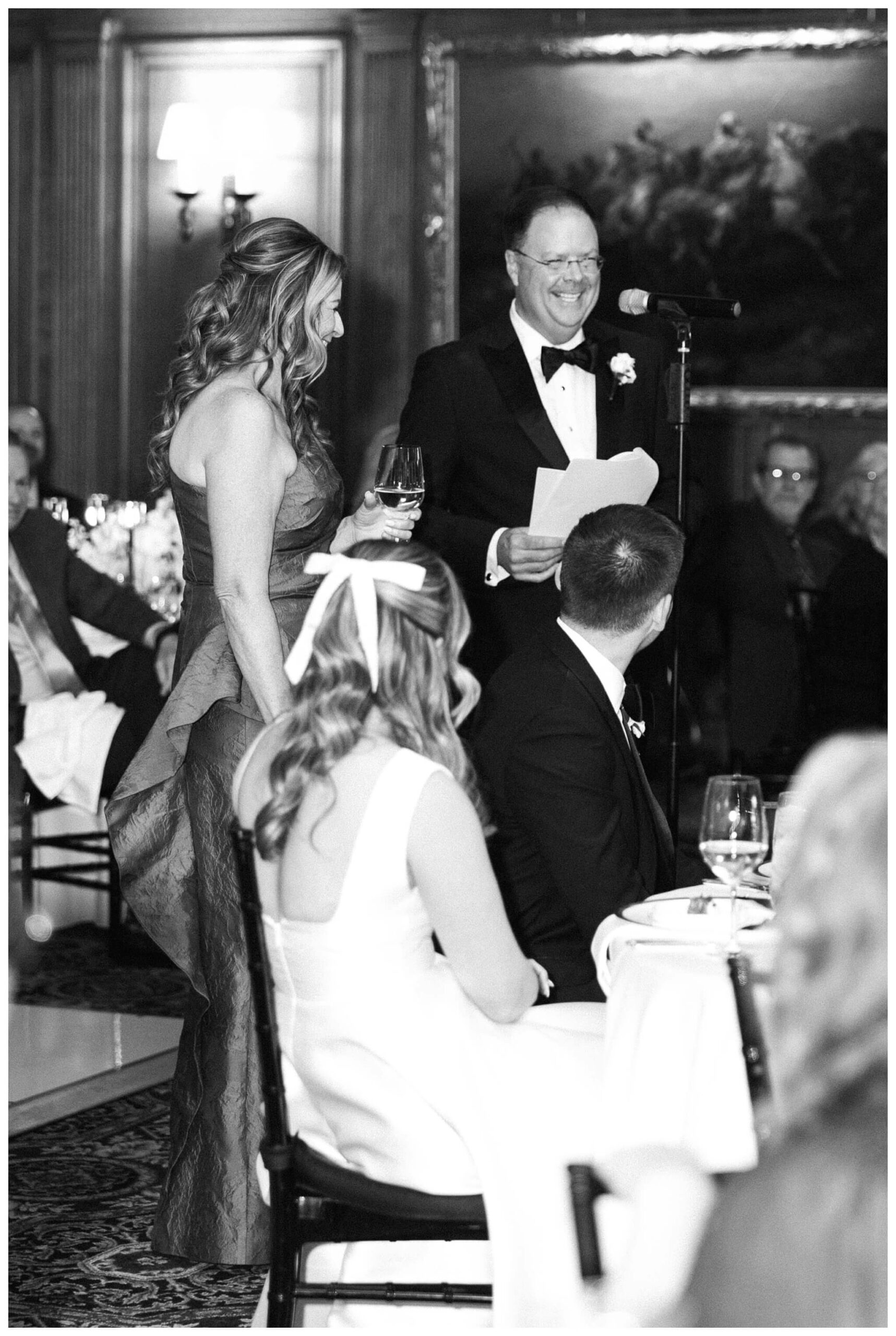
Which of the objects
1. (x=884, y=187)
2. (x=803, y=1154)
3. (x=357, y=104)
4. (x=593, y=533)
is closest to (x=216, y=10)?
(x=357, y=104)

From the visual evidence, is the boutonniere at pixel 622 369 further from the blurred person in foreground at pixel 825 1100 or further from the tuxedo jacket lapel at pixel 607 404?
the blurred person in foreground at pixel 825 1100

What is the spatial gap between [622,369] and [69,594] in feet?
9.06

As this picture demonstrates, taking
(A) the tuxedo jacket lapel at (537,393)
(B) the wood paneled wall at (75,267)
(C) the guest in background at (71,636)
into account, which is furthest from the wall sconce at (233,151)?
(A) the tuxedo jacket lapel at (537,393)

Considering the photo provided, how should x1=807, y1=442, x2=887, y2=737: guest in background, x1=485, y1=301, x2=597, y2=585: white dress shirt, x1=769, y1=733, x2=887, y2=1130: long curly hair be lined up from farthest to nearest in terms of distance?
x1=807, y1=442, x2=887, y2=737: guest in background, x1=485, y1=301, x2=597, y2=585: white dress shirt, x1=769, y1=733, x2=887, y2=1130: long curly hair

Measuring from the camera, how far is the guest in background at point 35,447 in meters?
6.52

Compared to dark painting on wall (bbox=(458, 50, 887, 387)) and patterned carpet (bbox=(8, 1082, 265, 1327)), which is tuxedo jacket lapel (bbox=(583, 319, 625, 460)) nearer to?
patterned carpet (bbox=(8, 1082, 265, 1327))

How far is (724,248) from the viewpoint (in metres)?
9.24

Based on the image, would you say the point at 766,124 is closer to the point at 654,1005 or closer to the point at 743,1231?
the point at 654,1005

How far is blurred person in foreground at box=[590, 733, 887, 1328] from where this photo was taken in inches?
38.3

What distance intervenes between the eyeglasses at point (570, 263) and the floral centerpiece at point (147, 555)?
2.93 meters

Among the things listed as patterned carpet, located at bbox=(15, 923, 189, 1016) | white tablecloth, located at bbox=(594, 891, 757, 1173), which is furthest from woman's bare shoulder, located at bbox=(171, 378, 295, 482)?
patterned carpet, located at bbox=(15, 923, 189, 1016)

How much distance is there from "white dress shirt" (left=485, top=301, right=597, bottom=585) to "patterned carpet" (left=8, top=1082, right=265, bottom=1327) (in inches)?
73.5

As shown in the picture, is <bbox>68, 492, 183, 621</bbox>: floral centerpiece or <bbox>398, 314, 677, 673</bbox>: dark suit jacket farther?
<bbox>68, 492, 183, 621</bbox>: floral centerpiece

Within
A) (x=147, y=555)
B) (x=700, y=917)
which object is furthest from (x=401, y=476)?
(x=147, y=555)
